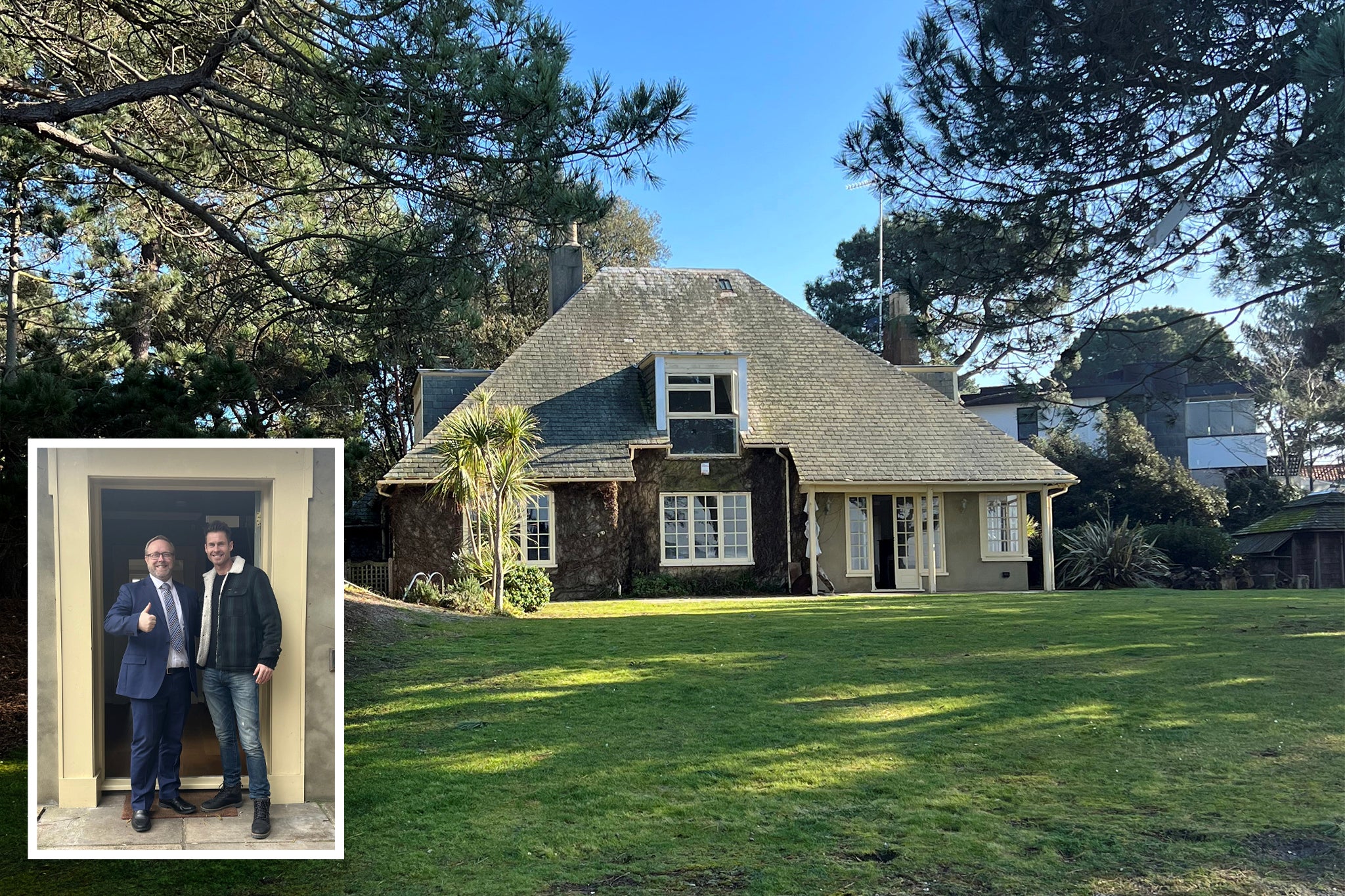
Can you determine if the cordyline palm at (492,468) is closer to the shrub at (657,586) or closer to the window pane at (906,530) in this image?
the shrub at (657,586)

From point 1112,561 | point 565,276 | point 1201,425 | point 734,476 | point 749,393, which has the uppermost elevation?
point 565,276

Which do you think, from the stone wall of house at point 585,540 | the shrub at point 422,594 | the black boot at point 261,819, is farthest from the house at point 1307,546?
the black boot at point 261,819

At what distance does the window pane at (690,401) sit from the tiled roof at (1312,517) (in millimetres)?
14655

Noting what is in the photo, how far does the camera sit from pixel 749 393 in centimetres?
2452

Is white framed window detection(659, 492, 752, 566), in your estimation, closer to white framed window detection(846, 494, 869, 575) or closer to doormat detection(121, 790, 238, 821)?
white framed window detection(846, 494, 869, 575)

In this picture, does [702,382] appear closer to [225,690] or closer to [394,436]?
[394,436]

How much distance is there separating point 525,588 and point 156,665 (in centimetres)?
1430

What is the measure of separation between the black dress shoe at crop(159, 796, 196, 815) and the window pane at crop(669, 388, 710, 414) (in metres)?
19.5

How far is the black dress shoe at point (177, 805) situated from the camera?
4.23m

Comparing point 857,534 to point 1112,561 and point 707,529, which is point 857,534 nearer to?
point 707,529

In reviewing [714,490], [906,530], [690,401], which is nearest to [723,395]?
[690,401]

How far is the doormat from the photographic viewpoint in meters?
4.21

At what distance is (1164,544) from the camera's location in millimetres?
26812

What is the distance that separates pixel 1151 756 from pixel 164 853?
625 centimetres
